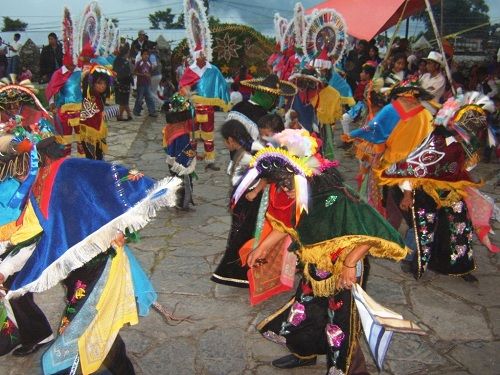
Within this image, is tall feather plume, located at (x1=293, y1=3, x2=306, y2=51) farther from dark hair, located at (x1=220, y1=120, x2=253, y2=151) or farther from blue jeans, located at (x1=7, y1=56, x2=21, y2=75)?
blue jeans, located at (x1=7, y1=56, x2=21, y2=75)

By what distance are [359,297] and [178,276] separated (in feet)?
8.86

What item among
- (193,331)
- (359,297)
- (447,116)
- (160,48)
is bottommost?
(193,331)

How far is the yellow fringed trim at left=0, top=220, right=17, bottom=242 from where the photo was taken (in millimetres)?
2998

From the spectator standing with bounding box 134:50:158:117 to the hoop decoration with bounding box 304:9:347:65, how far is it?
19.2 feet

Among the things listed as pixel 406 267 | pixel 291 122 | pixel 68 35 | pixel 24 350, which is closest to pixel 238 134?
pixel 291 122

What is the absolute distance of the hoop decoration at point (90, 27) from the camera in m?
7.88

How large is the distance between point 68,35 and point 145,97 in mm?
5750

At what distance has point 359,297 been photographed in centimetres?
297

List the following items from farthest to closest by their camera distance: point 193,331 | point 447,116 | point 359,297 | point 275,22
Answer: point 275,22 → point 447,116 → point 193,331 → point 359,297

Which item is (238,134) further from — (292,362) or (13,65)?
(13,65)

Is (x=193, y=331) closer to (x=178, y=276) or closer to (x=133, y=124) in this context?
(x=178, y=276)

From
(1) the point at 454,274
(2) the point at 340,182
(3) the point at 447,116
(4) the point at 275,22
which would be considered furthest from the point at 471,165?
(4) the point at 275,22

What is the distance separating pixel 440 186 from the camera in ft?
16.1

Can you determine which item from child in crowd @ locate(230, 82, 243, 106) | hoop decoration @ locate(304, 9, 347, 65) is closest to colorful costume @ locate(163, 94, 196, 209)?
hoop decoration @ locate(304, 9, 347, 65)
